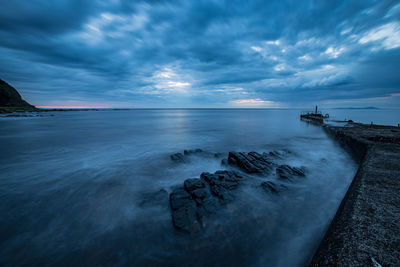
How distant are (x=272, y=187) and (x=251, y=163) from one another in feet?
7.26

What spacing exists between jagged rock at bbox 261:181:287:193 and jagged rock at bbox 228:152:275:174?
1278 millimetres

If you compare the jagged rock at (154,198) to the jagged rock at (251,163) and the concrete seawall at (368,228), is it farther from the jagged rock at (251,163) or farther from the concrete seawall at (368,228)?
the concrete seawall at (368,228)

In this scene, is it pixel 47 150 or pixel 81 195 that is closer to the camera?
pixel 81 195

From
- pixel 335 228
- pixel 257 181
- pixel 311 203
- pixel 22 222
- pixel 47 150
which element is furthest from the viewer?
pixel 47 150

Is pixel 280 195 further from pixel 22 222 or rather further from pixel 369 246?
pixel 22 222

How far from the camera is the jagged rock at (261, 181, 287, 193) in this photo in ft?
22.8

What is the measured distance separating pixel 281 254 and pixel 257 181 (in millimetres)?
3735

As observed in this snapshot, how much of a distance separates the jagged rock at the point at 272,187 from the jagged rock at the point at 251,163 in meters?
1.28

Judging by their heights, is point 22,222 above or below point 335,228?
below

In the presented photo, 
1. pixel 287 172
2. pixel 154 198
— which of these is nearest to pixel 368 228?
pixel 287 172

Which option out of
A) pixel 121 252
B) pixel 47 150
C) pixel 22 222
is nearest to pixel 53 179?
pixel 22 222

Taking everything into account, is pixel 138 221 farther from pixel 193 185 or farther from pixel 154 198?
pixel 193 185

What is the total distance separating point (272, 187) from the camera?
23.1 ft

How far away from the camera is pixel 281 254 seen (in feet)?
13.9
